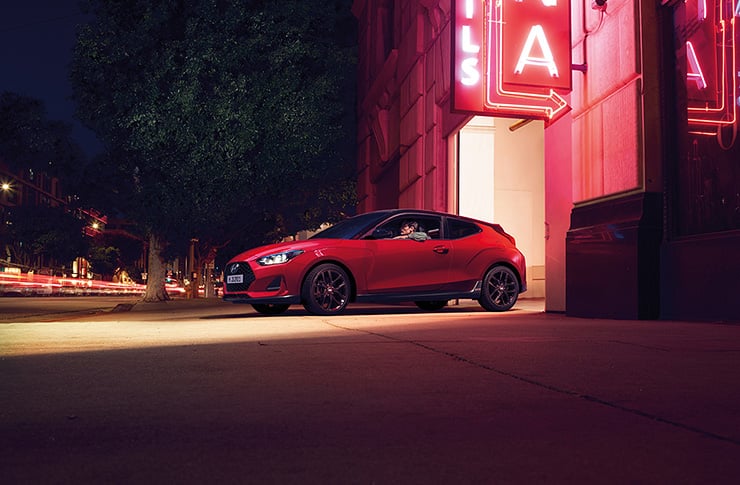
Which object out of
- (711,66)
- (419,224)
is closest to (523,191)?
(419,224)

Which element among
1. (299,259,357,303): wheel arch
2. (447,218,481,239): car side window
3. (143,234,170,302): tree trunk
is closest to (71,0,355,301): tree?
(143,234,170,302): tree trunk

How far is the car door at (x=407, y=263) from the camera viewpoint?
1154cm

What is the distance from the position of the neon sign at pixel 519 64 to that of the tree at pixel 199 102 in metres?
9.79

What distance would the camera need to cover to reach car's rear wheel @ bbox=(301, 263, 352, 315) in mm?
11078

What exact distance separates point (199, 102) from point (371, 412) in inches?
730

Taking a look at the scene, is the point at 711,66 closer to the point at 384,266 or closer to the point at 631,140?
the point at 631,140

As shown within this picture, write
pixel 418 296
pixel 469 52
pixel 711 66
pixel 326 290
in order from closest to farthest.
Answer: pixel 711 66
pixel 326 290
pixel 418 296
pixel 469 52

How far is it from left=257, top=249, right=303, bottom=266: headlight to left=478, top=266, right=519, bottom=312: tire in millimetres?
3071

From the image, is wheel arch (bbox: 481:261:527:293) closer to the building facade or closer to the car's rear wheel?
the building facade

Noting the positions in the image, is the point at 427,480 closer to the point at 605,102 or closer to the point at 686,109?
the point at 686,109

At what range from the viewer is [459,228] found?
489 inches

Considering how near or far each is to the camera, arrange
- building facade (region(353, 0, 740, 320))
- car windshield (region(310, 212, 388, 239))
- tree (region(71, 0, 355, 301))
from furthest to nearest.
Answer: tree (region(71, 0, 355, 301)) < car windshield (region(310, 212, 388, 239)) < building facade (region(353, 0, 740, 320))

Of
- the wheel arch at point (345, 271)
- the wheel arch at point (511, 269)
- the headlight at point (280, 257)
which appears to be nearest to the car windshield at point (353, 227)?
the wheel arch at point (345, 271)

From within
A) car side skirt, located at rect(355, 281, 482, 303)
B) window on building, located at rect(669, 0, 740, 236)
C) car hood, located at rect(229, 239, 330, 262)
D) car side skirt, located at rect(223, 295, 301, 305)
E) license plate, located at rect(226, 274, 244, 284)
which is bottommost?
car side skirt, located at rect(223, 295, 301, 305)
